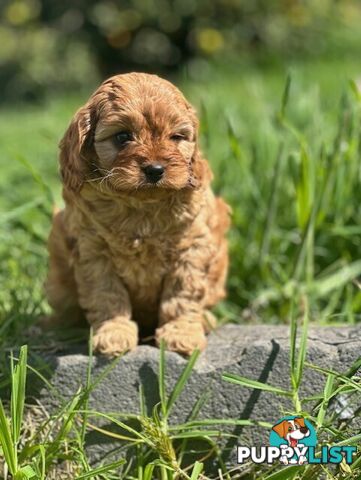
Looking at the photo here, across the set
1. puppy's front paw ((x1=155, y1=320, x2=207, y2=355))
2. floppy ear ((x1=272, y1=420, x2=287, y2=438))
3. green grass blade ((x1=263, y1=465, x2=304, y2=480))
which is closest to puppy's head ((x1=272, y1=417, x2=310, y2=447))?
floppy ear ((x1=272, y1=420, x2=287, y2=438))

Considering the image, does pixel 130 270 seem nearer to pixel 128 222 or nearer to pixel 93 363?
pixel 128 222

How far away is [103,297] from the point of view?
285cm

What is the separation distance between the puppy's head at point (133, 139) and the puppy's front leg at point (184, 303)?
1.21 ft

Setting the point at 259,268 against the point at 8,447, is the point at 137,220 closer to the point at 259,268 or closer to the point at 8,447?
the point at 8,447

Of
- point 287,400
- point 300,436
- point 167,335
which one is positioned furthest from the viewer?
point 167,335

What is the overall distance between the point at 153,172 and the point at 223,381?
0.80m

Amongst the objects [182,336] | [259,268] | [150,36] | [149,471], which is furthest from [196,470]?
[150,36]

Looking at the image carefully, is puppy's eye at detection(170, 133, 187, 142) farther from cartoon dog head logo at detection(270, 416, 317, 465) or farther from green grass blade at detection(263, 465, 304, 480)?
green grass blade at detection(263, 465, 304, 480)

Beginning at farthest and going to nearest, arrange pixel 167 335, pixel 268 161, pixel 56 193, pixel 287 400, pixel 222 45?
pixel 222 45
pixel 56 193
pixel 268 161
pixel 167 335
pixel 287 400

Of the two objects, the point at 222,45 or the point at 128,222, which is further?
the point at 222,45

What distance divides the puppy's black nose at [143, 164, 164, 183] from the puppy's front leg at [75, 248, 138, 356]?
1.69ft

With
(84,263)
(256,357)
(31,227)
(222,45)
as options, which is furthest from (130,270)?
(222,45)

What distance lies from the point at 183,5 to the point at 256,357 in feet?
26.9

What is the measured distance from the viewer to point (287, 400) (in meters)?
2.60
